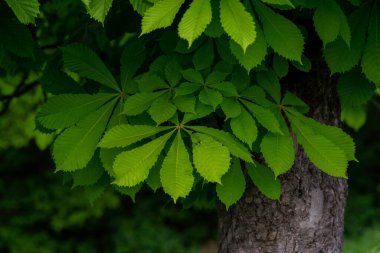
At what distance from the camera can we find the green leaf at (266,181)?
174 centimetres

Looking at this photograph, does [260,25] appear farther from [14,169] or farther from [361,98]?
[14,169]

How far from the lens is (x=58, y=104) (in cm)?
169

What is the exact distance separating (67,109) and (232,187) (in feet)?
1.84

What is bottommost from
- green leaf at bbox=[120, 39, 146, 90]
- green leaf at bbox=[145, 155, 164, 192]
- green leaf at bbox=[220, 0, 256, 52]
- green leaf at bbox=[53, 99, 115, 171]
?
green leaf at bbox=[145, 155, 164, 192]

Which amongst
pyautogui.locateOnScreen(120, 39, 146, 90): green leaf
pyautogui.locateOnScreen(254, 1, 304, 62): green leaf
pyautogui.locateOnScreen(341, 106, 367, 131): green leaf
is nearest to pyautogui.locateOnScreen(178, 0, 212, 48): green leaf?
pyautogui.locateOnScreen(254, 1, 304, 62): green leaf

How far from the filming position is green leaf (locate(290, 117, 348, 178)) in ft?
5.13

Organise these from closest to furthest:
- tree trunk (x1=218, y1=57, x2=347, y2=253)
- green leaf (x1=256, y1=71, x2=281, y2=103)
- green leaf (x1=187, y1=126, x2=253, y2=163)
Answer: green leaf (x1=187, y1=126, x2=253, y2=163) → green leaf (x1=256, y1=71, x2=281, y2=103) → tree trunk (x1=218, y1=57, x2=347, y2=253)

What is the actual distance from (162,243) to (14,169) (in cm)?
278

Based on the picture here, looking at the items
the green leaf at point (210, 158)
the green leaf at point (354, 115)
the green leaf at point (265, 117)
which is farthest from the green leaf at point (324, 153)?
the green leaf at point (354, 115)

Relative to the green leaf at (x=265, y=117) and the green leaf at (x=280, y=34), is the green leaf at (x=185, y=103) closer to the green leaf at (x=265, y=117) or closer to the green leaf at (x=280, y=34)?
the green leaf at (x=265, y=117)

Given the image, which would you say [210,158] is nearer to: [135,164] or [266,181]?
[135,164]

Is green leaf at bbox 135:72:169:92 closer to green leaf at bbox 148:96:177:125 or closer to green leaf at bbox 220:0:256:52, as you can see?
green leaf at bbox 148:96:177:125

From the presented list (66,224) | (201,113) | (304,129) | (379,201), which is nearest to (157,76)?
(201,113)

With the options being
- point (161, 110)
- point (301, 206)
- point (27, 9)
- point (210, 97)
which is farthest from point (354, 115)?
point (27, 9)
